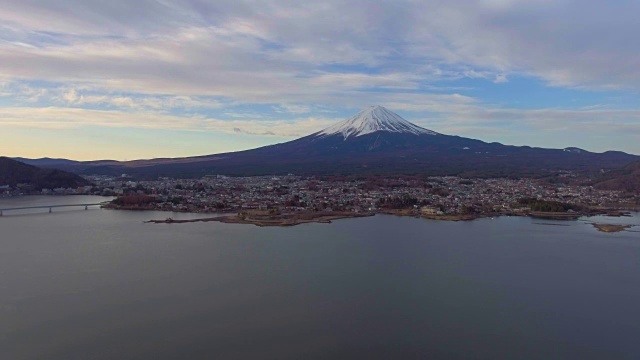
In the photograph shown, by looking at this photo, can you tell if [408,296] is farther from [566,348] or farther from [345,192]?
[345,192]

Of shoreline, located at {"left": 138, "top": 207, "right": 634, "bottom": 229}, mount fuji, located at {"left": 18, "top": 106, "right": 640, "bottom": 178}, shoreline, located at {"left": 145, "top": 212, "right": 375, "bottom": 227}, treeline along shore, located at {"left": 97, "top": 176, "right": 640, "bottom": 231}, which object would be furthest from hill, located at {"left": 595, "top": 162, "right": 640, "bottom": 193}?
shoreline, located at {"left": 145, "top": 212, "right": 375, "bottom": 227}

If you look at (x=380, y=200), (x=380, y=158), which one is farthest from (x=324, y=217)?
(x=380, y=158)

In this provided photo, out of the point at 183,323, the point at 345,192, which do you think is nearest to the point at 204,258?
the point at 183,323

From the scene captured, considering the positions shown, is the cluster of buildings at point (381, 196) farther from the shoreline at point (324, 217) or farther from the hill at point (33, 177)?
the hill at point (33, 177)

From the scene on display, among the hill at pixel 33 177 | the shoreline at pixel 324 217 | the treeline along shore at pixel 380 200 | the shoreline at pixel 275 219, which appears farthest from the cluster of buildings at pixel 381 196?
the hill at pixel 33 177

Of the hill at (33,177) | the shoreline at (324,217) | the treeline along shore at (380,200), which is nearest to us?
the shoreline at (324,217)

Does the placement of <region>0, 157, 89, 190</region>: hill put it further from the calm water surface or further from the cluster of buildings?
the calm water surface

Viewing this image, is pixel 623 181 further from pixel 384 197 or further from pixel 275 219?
pixel 275 219
